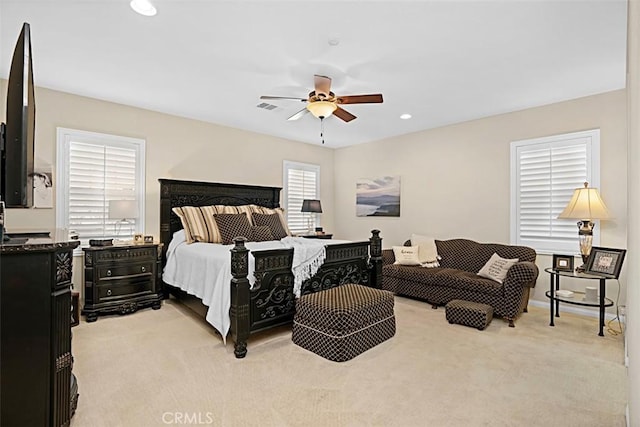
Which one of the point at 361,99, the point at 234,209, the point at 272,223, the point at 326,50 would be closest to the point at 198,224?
the point at 234,209

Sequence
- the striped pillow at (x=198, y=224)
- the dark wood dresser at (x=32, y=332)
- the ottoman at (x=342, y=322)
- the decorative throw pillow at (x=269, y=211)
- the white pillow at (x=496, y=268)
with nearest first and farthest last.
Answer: the dark wood dresser at (x=32, y=332), the ottoman at (x=342, y=322), the white pillow at (x=496, y=268), the striped pillow at (x=198, y=224), the decorative throw pillow at (x=269, y=211)

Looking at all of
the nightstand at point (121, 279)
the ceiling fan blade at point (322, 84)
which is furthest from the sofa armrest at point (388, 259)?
the nightstand at point (121, 279)

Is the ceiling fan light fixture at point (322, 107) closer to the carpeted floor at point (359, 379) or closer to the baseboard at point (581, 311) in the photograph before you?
the carpeted floor at point (359, 379)

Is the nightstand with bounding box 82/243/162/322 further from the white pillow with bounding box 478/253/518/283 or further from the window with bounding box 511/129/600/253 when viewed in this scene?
the window with bounding box 511/129/600/253

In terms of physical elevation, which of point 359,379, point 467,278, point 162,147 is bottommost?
point 359,379

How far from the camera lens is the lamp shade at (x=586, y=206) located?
→ 12.6 feet

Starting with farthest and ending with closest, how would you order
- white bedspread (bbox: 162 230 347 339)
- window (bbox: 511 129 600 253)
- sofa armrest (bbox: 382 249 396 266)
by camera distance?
sofa armrest (bbox: 382 249 396 266) < window (bbox: 511 129 600 253) < white bedspread (bbox: 162 230 347 339)

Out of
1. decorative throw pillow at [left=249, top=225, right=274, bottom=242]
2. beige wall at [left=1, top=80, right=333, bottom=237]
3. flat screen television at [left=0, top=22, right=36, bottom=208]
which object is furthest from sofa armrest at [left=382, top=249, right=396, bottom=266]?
flat screen television at [left=0, top=22, right=36, bottom=208]

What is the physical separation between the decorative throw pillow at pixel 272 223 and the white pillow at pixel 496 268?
2.80 metres

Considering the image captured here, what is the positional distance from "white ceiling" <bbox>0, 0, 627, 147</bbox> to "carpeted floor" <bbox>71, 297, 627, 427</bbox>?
2690mm

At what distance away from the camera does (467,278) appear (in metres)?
4.29

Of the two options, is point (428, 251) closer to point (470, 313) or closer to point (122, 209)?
point (470, 313)

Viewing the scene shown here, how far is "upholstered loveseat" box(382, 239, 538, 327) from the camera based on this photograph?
3.88m

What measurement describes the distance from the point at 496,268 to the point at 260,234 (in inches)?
121
